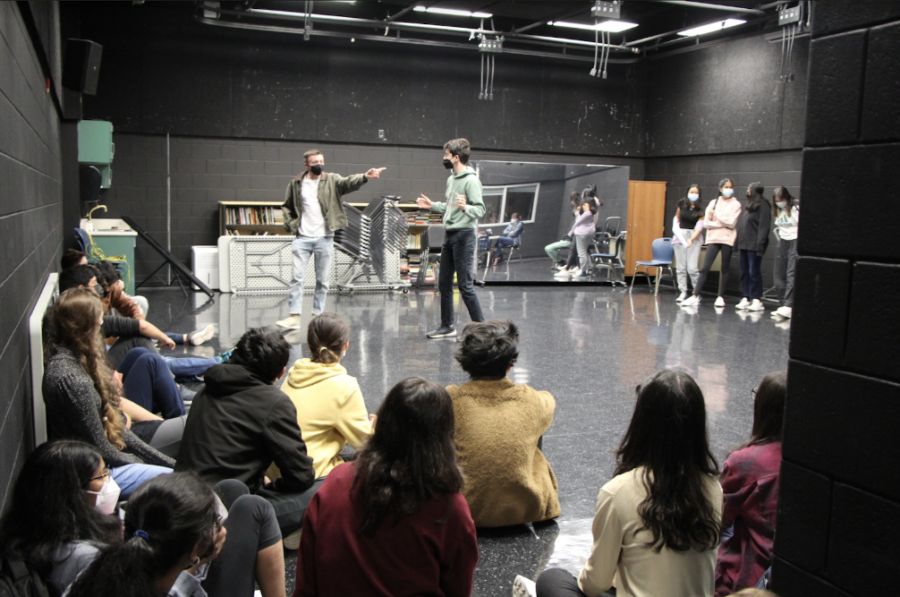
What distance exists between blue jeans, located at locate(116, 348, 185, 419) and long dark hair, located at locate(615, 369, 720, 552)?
93.5 inches

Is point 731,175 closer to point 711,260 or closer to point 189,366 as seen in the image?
point 711,260

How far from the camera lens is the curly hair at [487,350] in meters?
2.71

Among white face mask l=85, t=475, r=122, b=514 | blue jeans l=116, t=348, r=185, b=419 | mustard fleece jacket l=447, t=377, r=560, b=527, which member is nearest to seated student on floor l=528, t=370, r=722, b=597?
mustard fleece jacket l=447, t=377, r=560, b=527

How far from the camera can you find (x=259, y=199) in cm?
1107

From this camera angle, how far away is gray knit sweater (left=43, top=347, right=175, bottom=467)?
2551mm

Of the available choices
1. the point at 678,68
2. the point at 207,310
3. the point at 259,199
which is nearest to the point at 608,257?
the point at 678,68

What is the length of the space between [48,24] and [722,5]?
301 inches

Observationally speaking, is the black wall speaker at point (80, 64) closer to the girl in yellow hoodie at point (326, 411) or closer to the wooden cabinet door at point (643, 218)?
the girl in yellow hoodie at point (326, 411)

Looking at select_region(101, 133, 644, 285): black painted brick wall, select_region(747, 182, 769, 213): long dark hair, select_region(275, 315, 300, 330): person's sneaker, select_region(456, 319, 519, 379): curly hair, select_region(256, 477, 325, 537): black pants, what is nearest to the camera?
select_region(256, 477, 325, 537): black pants

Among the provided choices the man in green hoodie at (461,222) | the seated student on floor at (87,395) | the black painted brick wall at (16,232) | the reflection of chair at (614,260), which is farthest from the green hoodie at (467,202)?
the reflection of chair at (614,260)

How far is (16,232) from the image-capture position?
2.80 m

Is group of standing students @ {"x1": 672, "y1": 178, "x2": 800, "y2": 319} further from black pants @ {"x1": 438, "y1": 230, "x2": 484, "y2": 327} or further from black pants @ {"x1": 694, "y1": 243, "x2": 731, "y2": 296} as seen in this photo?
black pants @ {"x1": 438, "y1": 230, "x2": 484, "y2": 327}

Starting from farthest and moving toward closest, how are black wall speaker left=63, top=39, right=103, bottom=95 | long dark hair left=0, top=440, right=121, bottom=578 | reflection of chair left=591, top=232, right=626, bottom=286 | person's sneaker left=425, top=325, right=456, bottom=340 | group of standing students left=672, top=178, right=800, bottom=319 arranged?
1. reflection of chair left=591, top=232, right=626, bottom=286
2. group of standing students left=672, top=178, right=800, bottom=319
3. black wall speaker left=63, top=39, right=103, bottom=95
4. person's sneaker left=425, top=325, right=456, bottom=340
5. long dark hair left=0, top=440, right=121, bottom=578

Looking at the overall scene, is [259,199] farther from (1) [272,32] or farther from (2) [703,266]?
(2) [703,266]
